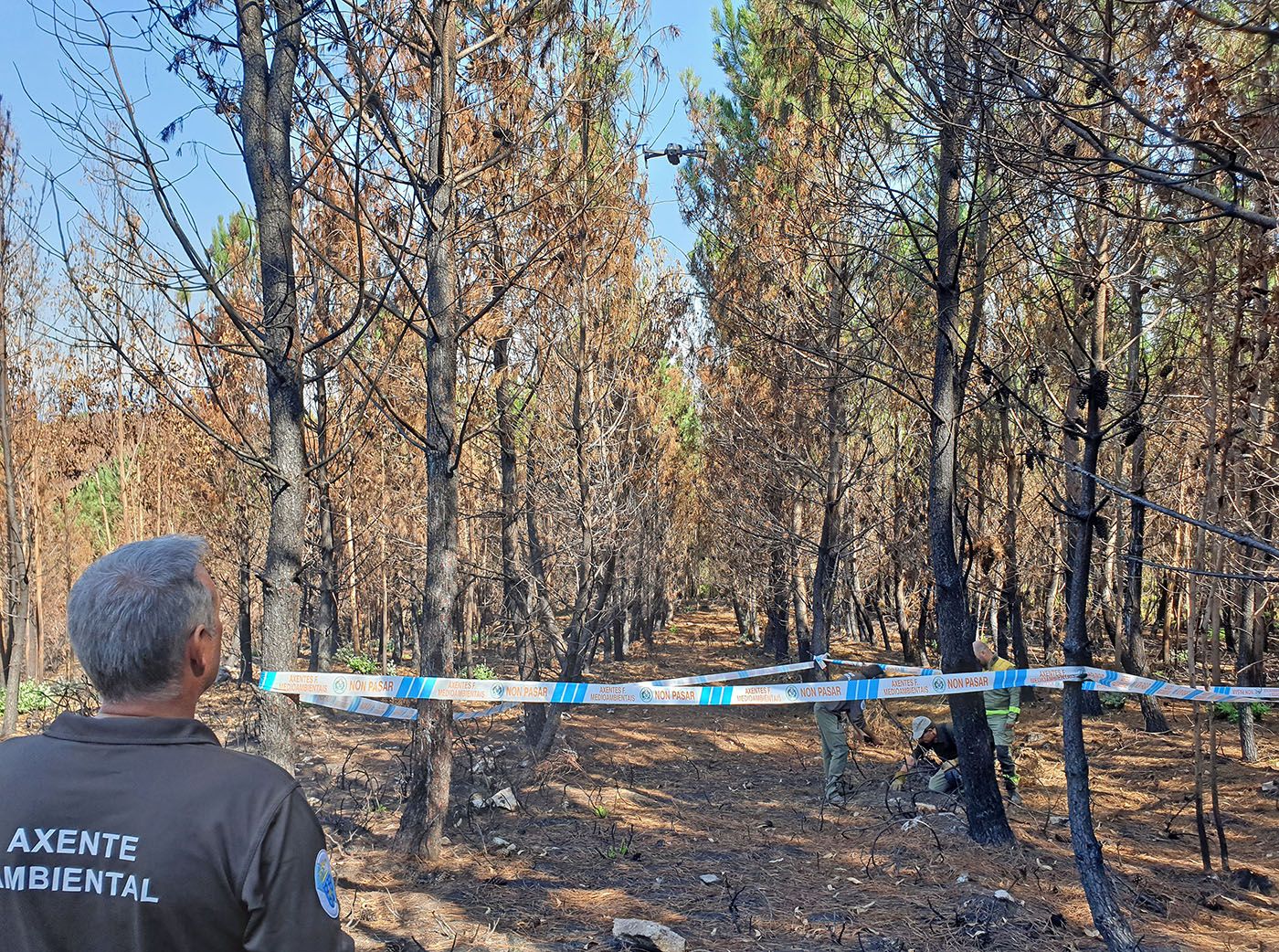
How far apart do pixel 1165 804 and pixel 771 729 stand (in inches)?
251

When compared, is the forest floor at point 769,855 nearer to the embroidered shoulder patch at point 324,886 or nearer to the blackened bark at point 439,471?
the blackened bark at point 439,471

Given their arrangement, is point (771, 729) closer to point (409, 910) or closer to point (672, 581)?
point (409, 910)

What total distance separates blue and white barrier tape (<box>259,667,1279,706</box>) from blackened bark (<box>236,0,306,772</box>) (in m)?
0.70

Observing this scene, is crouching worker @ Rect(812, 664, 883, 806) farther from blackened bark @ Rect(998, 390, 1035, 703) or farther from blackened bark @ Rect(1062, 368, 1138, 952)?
blackened bark @ Rect(998, 390, 1035, 703)

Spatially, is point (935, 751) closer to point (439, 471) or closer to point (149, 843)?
point (439, 471)

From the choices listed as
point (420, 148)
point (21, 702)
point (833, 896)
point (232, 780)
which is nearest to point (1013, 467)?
point (833, 896)

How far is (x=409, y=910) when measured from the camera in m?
5.89

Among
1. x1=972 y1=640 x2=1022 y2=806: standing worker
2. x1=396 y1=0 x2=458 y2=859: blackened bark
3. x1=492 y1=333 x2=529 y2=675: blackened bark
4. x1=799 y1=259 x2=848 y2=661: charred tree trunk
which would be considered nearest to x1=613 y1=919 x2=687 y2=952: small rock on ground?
x1=396 y1=0 x2=458 y2=859: blackened bark

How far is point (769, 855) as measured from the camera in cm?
734

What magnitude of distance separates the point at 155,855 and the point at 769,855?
6.48m

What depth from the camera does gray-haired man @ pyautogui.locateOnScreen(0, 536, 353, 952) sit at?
5.08 ft

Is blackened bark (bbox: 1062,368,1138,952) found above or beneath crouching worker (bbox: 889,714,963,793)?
above

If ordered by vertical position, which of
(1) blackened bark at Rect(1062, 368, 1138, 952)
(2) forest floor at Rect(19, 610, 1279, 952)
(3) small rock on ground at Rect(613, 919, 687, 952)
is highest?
(1) blackened bark at Rect(1062, 368, 1138, 952)

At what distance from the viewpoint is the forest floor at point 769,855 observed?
5684 mm
